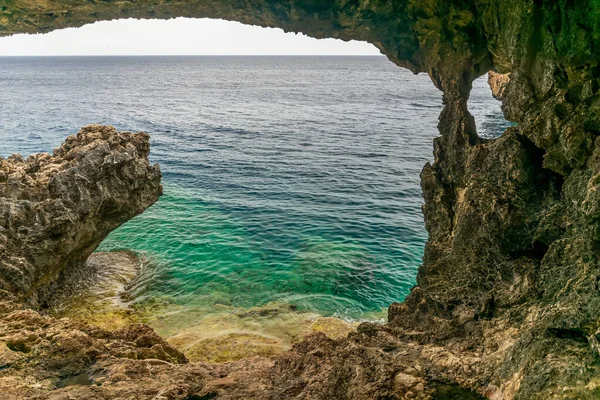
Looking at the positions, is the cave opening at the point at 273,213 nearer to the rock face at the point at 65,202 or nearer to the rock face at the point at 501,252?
the rock face at the point at 65,202

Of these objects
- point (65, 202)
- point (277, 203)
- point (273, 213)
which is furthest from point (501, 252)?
point (277, 203)

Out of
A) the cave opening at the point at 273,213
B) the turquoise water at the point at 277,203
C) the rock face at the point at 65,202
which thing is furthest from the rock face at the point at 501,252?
the turquoise water at the point at 277,203

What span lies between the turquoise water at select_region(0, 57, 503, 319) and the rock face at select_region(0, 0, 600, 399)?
7.44m

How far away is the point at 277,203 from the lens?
31.2 m

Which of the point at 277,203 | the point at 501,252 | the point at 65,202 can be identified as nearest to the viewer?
the point at 501,252

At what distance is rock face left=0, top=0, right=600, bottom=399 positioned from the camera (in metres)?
6.36

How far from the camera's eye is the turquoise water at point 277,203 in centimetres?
2048

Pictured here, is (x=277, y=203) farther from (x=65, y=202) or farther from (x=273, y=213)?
(x=65, y=202)

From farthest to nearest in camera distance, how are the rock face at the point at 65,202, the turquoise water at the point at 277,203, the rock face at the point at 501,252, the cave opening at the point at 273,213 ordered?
the turquoise water at the point at 277,203 → the cave opening at the point at 273,213 → the rock face at the point at 65,202 → the rock face at the point at 501,252

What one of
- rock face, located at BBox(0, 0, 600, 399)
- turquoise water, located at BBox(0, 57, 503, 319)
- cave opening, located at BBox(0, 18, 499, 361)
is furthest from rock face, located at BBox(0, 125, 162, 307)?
turquoise water, located at BBox(0, 57, 503, 319)

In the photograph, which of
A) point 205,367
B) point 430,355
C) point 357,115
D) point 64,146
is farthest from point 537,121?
point 357,115

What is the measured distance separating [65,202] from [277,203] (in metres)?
17.2

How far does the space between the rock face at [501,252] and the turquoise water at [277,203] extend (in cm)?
744

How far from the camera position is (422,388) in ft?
21.7
